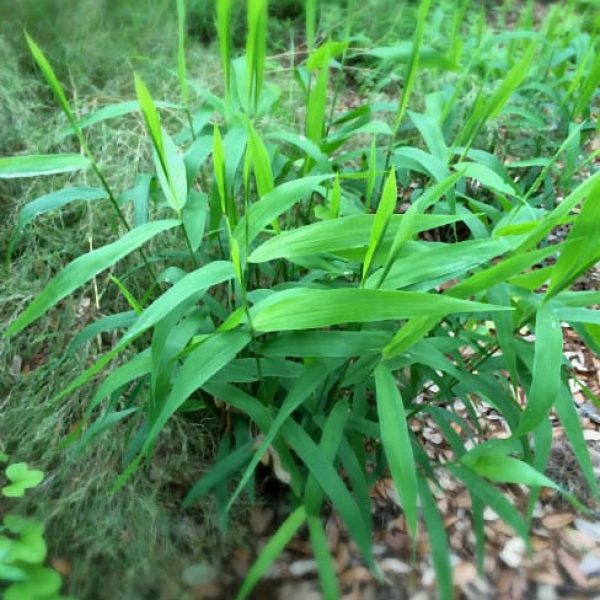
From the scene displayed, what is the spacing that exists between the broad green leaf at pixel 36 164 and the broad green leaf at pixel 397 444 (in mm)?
518

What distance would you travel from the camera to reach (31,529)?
0.88 metres

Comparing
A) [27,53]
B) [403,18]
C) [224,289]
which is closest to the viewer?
[224,289]

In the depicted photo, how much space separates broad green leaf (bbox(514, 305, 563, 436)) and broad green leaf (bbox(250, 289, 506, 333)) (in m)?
0.11

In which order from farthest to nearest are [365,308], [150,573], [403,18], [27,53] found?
[403,18] → [27,53] → [150,573] → [365,308]

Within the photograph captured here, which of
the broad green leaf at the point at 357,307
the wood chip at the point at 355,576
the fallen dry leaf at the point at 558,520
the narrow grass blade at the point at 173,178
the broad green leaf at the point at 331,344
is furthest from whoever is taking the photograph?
the fallen dry leaf at the point at 558,520

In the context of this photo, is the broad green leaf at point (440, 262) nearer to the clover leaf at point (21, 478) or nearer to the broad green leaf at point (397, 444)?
the broad green leaf at point (397, 444)

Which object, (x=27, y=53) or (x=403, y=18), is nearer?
(x=27, y=53)

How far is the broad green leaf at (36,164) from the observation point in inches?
36.3

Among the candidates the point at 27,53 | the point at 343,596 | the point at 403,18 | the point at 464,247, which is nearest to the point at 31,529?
the point at 343,596

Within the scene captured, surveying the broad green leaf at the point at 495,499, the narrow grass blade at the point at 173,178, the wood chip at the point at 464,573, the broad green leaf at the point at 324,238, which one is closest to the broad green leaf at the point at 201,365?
the broad green leaf at the point at 324,238

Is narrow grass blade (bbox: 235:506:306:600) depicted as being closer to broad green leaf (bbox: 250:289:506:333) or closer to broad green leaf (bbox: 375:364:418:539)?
broad green leaf (bbox: 375:364:418:539)

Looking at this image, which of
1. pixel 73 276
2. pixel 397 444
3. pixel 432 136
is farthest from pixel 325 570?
pixel 432 136

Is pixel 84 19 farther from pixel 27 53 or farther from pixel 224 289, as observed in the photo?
pixel 224 289

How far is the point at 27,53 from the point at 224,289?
109cm
